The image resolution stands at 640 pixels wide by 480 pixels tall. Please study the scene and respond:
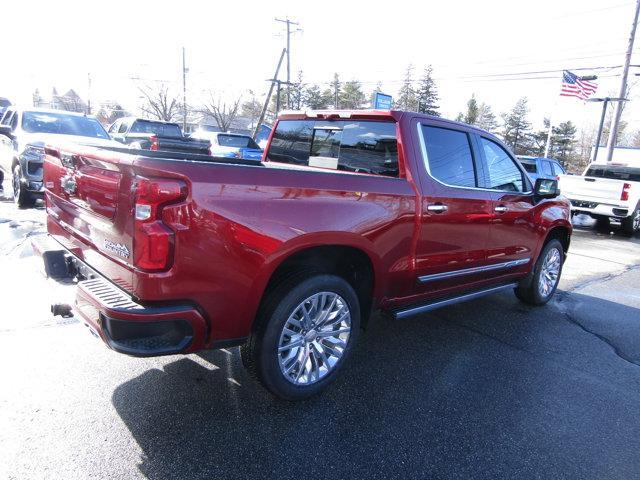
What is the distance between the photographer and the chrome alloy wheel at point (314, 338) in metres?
2.95

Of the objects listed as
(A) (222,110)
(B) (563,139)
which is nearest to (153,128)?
(A) (222,110)

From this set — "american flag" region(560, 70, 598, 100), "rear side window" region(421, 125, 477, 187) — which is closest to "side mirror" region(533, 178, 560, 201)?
"rear side window" region(421, 125, 477, 187)

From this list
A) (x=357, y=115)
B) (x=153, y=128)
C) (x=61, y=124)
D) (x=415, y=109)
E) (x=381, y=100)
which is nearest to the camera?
(x=357, y=115)

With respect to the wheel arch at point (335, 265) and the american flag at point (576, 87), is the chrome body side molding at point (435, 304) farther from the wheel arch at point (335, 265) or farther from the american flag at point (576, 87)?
the american flag at point (576, 87)

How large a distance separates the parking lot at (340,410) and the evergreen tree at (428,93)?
57485 mm

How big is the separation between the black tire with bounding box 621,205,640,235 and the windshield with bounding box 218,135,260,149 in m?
12.4

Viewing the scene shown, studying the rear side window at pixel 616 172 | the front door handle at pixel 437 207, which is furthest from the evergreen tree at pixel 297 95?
the front door handle at pixel 437 207

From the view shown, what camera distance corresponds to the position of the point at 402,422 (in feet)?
9.65

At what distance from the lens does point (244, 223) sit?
2.48m

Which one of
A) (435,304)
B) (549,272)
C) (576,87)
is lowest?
(549,272)

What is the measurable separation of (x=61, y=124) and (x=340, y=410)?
29.8 ft

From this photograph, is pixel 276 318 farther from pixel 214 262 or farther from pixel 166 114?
pixel 166 114

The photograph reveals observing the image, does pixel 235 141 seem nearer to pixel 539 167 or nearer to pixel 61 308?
pixel 539 167

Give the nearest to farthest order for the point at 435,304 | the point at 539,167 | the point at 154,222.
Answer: the point at 154,222 < the point at 435,304 < the point at 539,167
